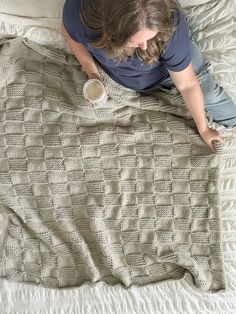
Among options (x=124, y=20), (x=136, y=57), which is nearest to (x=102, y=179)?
(x=136, y=57)

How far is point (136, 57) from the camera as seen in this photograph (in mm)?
1021

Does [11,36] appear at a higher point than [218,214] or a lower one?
higher

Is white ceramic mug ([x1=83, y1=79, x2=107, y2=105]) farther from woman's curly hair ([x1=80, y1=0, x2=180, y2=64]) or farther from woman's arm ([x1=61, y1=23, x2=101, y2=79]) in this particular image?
woman's curly hair ([x1=80, y1=0, x2=180, y2=64])

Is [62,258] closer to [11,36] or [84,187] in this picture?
[84,187]

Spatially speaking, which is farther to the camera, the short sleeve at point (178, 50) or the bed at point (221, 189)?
the bed at point (221, 189)

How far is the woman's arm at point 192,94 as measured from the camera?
3.48 feet

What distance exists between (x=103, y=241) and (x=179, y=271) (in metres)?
0.23

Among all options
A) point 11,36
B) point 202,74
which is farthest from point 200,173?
point 11,36

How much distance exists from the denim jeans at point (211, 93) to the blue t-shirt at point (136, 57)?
0.07 m

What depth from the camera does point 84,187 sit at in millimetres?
1231

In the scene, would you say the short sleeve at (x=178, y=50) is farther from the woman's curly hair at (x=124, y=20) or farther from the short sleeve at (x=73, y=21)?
the short sleeve at (x=73, y=21)

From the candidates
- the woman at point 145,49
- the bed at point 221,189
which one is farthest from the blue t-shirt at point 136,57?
the bed at point 221,189

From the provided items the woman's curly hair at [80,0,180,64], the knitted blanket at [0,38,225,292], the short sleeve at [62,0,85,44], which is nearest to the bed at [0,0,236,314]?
the knitted blanket at [0,38,225,292]

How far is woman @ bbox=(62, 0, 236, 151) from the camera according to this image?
823 millimetres
